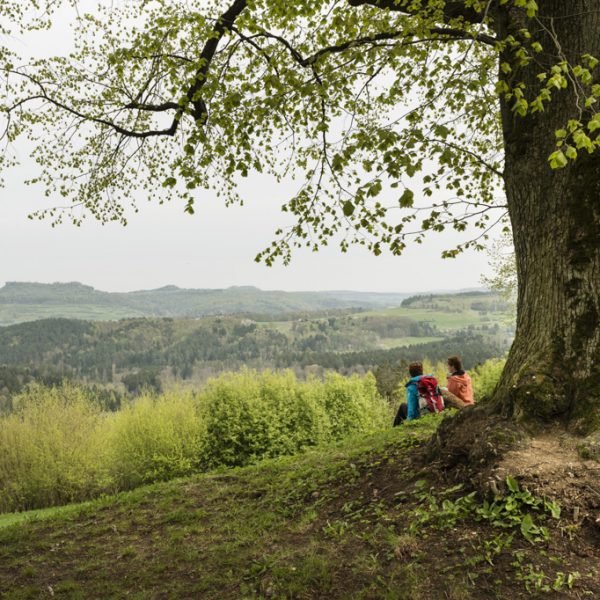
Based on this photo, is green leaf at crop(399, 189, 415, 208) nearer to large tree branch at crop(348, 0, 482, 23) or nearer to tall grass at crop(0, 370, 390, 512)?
large tree branch at crop(348, 0, 482, 23)

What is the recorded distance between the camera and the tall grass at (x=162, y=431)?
22.7m

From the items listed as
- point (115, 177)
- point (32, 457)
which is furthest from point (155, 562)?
point (32, 457)

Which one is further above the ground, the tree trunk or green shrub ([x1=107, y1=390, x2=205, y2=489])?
the tree trunk

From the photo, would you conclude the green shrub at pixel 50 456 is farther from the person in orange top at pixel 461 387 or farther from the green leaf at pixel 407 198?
the green leaf at pixel 407 198

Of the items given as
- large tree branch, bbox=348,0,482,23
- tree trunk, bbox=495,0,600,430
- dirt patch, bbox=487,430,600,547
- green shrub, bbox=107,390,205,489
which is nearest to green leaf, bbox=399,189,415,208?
tree trunk, bbox=495,0,600,430

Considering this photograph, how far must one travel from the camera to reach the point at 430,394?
37.9ft

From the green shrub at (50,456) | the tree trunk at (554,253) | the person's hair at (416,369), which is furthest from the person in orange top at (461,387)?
the green shrub at (50,456)

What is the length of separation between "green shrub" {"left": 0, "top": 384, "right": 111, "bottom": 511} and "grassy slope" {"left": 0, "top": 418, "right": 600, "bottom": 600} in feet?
70.4

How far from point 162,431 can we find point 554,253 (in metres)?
22.9

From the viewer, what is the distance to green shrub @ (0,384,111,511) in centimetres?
2834

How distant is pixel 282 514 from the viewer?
19.7ft

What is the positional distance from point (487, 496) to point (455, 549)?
2.08 feet

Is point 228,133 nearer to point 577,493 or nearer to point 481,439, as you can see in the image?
point 481,439

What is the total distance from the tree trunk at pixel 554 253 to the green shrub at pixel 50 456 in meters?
25.9
